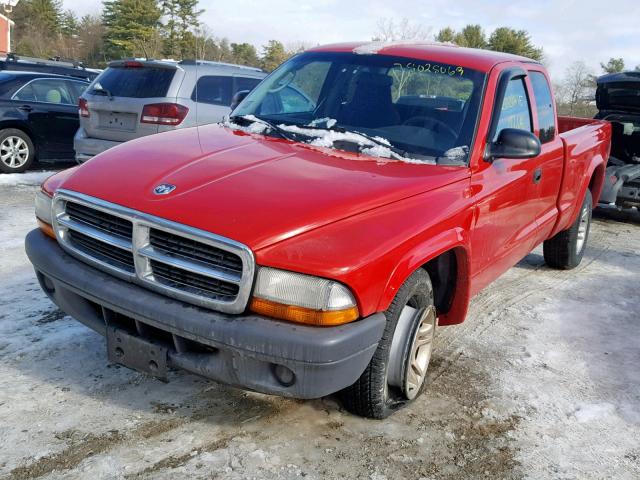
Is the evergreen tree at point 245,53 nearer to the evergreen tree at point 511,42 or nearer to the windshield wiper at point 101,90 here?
the evergreen tree at point 511,42

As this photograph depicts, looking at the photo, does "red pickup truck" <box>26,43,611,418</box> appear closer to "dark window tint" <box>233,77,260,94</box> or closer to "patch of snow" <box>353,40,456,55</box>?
"patch of snow" <box>353,40,456,55</box>

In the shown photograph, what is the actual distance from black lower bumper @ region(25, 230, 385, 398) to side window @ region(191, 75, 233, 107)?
5.69 meters

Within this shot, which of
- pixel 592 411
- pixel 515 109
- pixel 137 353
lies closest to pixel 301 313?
pixel 137 353

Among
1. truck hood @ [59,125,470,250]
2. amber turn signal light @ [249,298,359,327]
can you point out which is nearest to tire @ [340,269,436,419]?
amber turn signal light @ [249,298,359,327]

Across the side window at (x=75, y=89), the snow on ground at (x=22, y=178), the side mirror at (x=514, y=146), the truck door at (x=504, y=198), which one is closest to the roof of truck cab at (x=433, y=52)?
the truck door at (x=504, y=198)

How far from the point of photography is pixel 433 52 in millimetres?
4176

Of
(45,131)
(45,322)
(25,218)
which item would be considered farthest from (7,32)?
(45,322)

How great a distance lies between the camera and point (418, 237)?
9.59ft

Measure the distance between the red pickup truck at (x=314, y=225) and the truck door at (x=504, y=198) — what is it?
0.06 feet

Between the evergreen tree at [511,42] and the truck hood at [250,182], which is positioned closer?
the truck hood at [250,182]

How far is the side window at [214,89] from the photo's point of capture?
8.26m

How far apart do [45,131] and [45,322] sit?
257 inches

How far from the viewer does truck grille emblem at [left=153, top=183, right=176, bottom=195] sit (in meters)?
2.90

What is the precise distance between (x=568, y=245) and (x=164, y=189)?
4.41m
